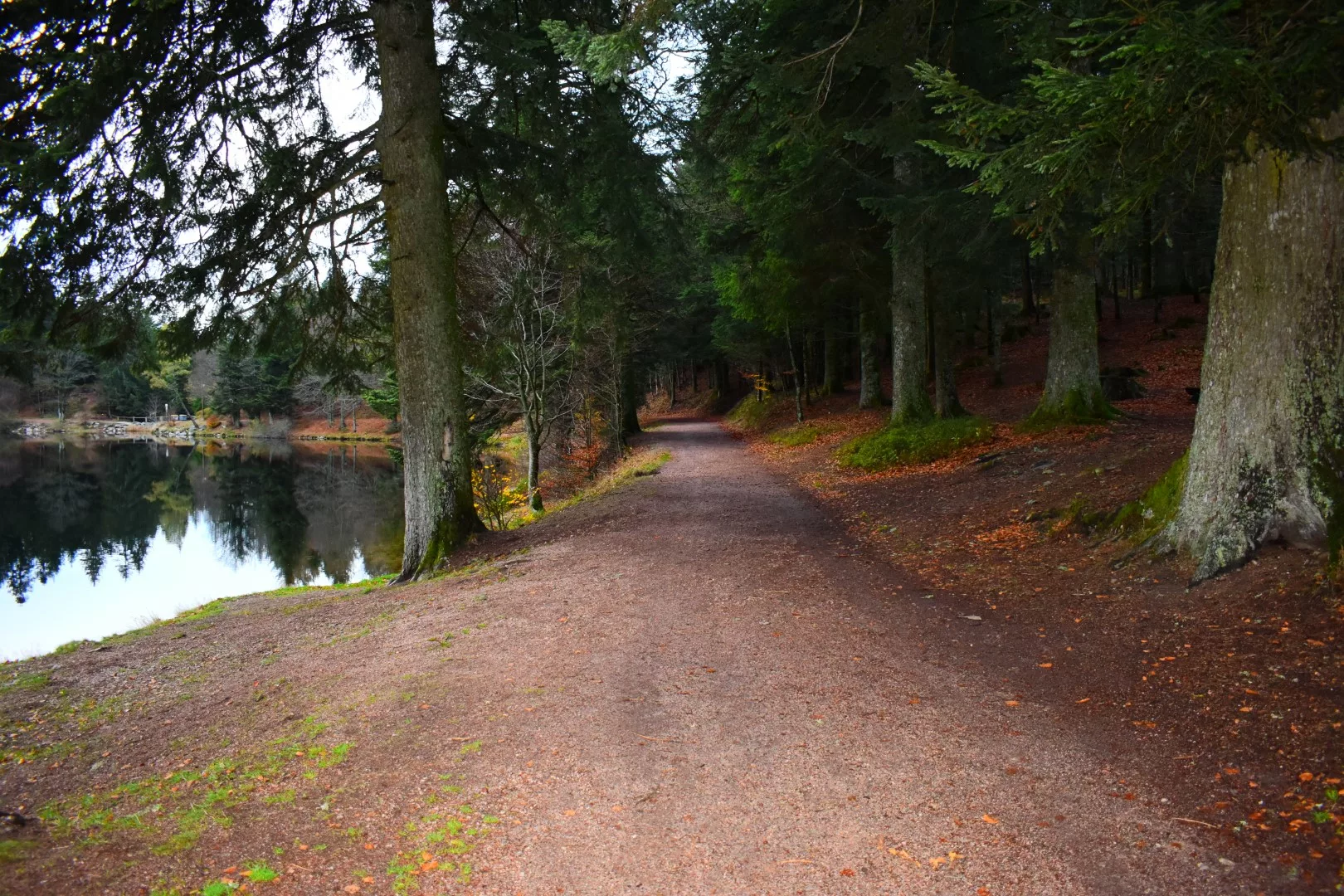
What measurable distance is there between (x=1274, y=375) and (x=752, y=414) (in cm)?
2499

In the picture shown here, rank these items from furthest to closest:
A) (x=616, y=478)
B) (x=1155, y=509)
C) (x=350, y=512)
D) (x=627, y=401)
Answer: (x=350, y=512) < (x=627, y=401) < (x=616, y=478) < (x=1155, y=509)

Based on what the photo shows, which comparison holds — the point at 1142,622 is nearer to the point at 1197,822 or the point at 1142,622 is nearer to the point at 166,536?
the point at 1197,822

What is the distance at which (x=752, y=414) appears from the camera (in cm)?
3030

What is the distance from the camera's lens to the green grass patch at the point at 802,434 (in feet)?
64.7

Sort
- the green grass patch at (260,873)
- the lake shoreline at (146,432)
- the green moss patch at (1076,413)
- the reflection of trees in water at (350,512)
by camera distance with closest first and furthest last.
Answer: the green grass patch at (260,873) → the green moss patch at (1076,413) → the reflection of trees in water at (350,512) → the lake shoreline at (146,432)

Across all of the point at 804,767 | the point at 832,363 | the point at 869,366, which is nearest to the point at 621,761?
the point at 804,767

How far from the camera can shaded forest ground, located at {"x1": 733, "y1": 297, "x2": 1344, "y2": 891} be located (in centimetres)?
332

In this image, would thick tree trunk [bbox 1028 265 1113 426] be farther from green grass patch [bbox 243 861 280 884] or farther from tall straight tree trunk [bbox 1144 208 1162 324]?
tall straight tree trunk [bbox 1144 208 1162 324]

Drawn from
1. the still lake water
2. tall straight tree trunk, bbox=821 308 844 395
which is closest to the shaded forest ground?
the still lake water

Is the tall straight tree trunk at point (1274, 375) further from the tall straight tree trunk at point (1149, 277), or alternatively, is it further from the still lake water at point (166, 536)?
the tall straight tree trunk at point (1149, 277)

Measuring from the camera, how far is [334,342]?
37.7 ft

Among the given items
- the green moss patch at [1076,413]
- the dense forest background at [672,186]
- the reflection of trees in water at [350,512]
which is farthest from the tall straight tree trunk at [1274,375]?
the reflection of trees in water at [350,512]

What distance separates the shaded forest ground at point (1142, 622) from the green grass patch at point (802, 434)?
26.6 feet

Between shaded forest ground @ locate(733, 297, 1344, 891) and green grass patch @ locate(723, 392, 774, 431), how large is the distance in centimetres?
1630
